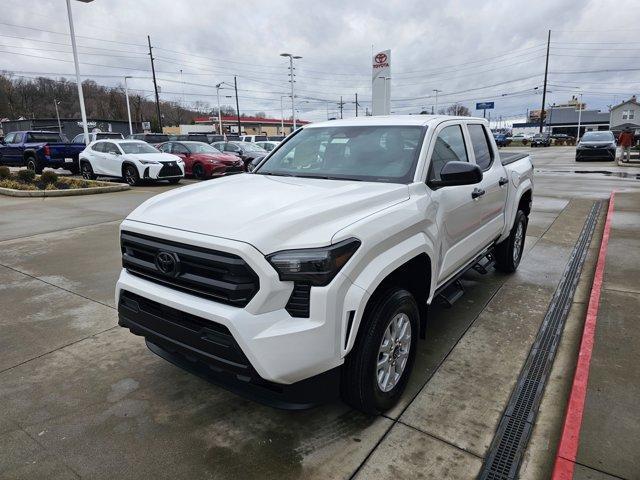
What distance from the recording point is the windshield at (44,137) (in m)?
19.7

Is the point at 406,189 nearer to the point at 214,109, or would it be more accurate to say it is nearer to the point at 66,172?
the point at 66,172

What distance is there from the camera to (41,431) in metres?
2.80

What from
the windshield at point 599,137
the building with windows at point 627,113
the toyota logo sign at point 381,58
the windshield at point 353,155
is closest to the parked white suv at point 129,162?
the toyota logo sign at point 381,58

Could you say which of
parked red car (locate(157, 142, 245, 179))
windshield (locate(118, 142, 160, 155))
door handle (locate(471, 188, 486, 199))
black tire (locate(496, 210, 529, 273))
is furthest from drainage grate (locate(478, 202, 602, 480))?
windshield (locate(118, 142, 160, 155))

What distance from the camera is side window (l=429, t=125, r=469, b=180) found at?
347 centimetres

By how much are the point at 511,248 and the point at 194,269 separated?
4.31 m

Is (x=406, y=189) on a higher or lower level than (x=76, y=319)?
higher

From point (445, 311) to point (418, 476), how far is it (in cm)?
234

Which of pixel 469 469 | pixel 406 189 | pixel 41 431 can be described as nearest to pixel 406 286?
pixel 406 189

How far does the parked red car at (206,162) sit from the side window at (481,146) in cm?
1258

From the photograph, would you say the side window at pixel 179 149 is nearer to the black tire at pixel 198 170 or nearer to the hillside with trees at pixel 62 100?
the black tire at pixel 198 170

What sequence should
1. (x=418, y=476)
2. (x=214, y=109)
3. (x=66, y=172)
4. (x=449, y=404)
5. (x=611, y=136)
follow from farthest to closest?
(x=214, y=109)
(x=611, y=136)
(x=66, y=172)
(x=449, y=404)
(x=418, y=476)

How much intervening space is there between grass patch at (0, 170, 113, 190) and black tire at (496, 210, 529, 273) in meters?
12.7

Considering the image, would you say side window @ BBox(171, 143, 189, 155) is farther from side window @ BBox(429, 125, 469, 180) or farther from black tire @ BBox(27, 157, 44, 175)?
side window @ BBox(429, 125, 469, 180)
